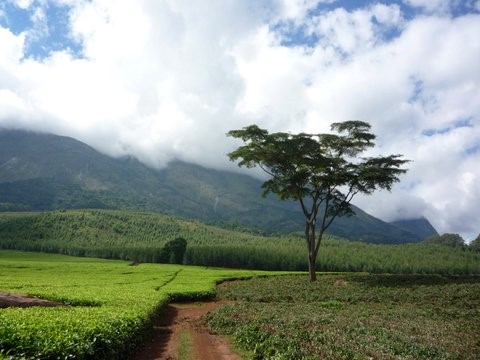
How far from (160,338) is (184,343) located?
9.09 feet

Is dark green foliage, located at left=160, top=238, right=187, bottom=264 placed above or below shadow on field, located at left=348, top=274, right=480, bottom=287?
above

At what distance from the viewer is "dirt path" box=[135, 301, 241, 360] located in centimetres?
2197

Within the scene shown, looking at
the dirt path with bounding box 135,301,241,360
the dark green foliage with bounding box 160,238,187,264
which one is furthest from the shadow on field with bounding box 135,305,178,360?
the dark green foliage with bounding box 160,238,187,264

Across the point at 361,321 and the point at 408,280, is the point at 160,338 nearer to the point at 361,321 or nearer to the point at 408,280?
the point at 361,321

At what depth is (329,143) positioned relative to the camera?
56.2 m

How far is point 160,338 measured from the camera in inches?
1064

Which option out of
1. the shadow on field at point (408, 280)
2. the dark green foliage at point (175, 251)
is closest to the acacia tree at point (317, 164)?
the shadow on field at point (408, 280)

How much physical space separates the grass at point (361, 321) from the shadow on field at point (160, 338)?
11.4 feet

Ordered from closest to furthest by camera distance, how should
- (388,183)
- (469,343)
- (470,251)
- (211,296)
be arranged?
1. (469,343)
2. (211,296)
3. (388,183)
4. (470,251)

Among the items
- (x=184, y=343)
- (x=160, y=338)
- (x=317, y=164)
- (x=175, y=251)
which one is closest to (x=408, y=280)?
(x=317, y=164)

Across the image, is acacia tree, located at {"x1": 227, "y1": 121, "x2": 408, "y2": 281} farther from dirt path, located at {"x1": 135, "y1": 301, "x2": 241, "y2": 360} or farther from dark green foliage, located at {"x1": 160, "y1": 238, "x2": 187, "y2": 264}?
dark green foliage, located at {"x1": 160, "y1": 238, "x2": 187, "y2": 264}

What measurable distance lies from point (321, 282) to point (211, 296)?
1587 cm

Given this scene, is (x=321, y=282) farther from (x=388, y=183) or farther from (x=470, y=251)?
(x=470, y=251)

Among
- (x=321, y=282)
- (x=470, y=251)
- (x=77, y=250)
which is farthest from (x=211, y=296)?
(x=470, y=251)
